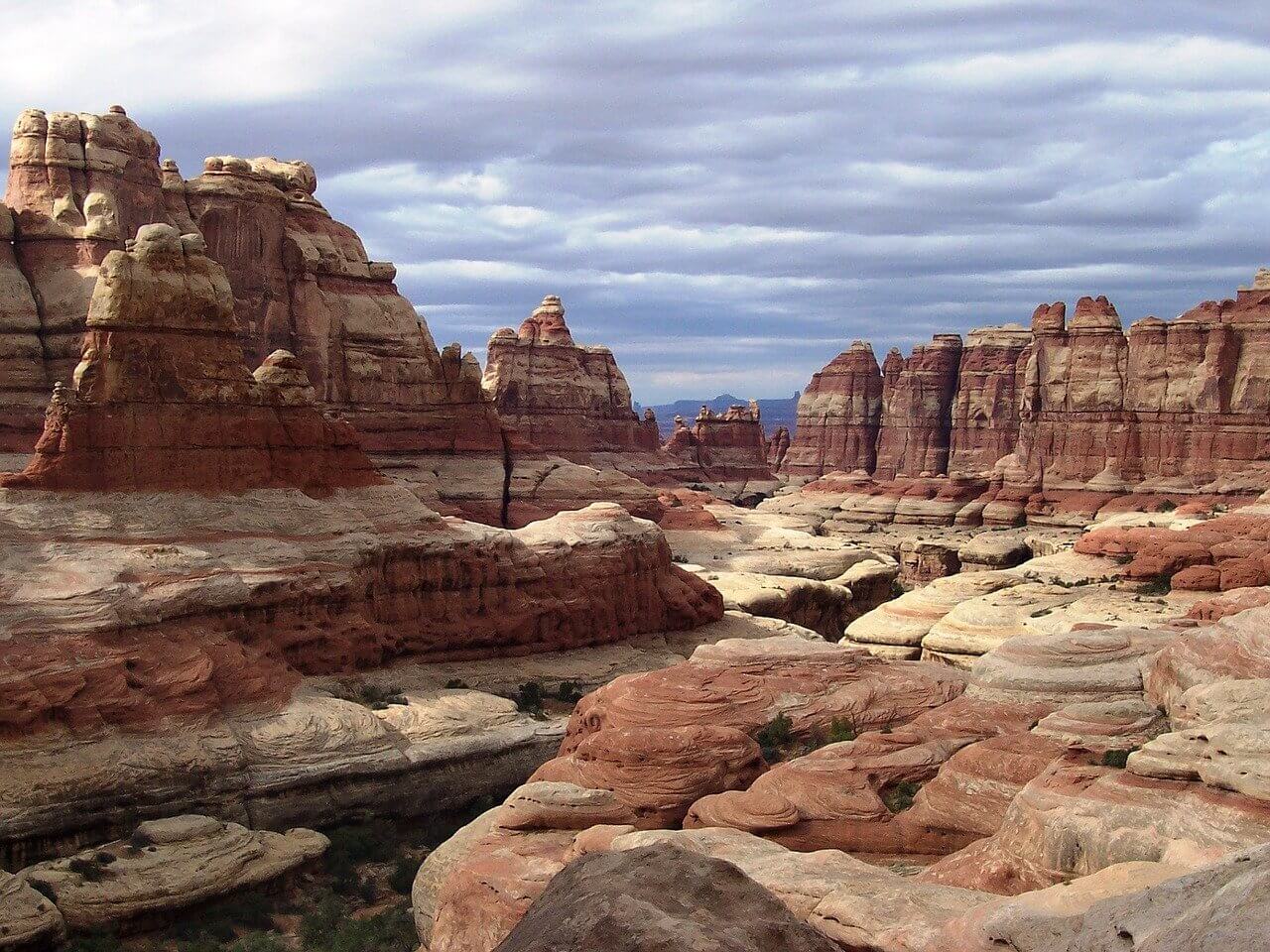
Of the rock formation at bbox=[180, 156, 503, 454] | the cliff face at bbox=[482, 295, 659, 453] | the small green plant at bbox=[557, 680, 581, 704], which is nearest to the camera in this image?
the small green plant at bbox=[557, 680, 581, 704]

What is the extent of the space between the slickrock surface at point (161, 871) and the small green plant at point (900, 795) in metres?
12.3

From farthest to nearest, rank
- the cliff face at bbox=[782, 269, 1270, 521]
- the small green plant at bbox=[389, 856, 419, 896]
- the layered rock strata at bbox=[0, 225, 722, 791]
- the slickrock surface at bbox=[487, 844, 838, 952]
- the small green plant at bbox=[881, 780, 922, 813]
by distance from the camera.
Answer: the cliff face at bbox=[782, 269, 1270, 521], the layered rock strata at bbox=[0, 225, 722, 791], the small green plant at bbox=[389, 856, 419, 896], the small green plant at bbox=[881, 780, 922, 813], the slickrock surface at bbox=[487, 844, 838, 952]

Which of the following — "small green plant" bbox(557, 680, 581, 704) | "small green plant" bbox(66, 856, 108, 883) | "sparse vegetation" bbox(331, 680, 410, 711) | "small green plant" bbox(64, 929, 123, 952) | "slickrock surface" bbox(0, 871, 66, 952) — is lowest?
"small green plant" bbox(64, 929, 123, 952)

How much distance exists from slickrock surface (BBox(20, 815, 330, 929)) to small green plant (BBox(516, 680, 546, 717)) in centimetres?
1047

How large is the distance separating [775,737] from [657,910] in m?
17.0

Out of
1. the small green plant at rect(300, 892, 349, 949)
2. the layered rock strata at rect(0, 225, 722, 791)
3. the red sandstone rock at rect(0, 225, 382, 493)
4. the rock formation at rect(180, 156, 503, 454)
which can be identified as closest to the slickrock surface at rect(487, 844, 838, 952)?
the small green plant at rect(300, 892, 349, 949)

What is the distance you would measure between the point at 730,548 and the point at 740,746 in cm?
5400

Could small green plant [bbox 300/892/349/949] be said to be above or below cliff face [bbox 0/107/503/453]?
below

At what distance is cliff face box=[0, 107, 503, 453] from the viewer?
2004 inches

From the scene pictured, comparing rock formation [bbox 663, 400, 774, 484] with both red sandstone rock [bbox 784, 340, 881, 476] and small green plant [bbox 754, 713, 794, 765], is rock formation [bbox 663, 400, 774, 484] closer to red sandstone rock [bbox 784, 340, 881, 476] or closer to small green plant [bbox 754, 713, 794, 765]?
Result: red sandstone rock [bbox 784, 340, 881, 476]

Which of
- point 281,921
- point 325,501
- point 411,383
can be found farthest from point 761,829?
point 411,383

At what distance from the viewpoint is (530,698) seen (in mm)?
39344

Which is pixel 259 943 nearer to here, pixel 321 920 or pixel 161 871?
pixel 321 920

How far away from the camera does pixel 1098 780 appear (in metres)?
17.9
